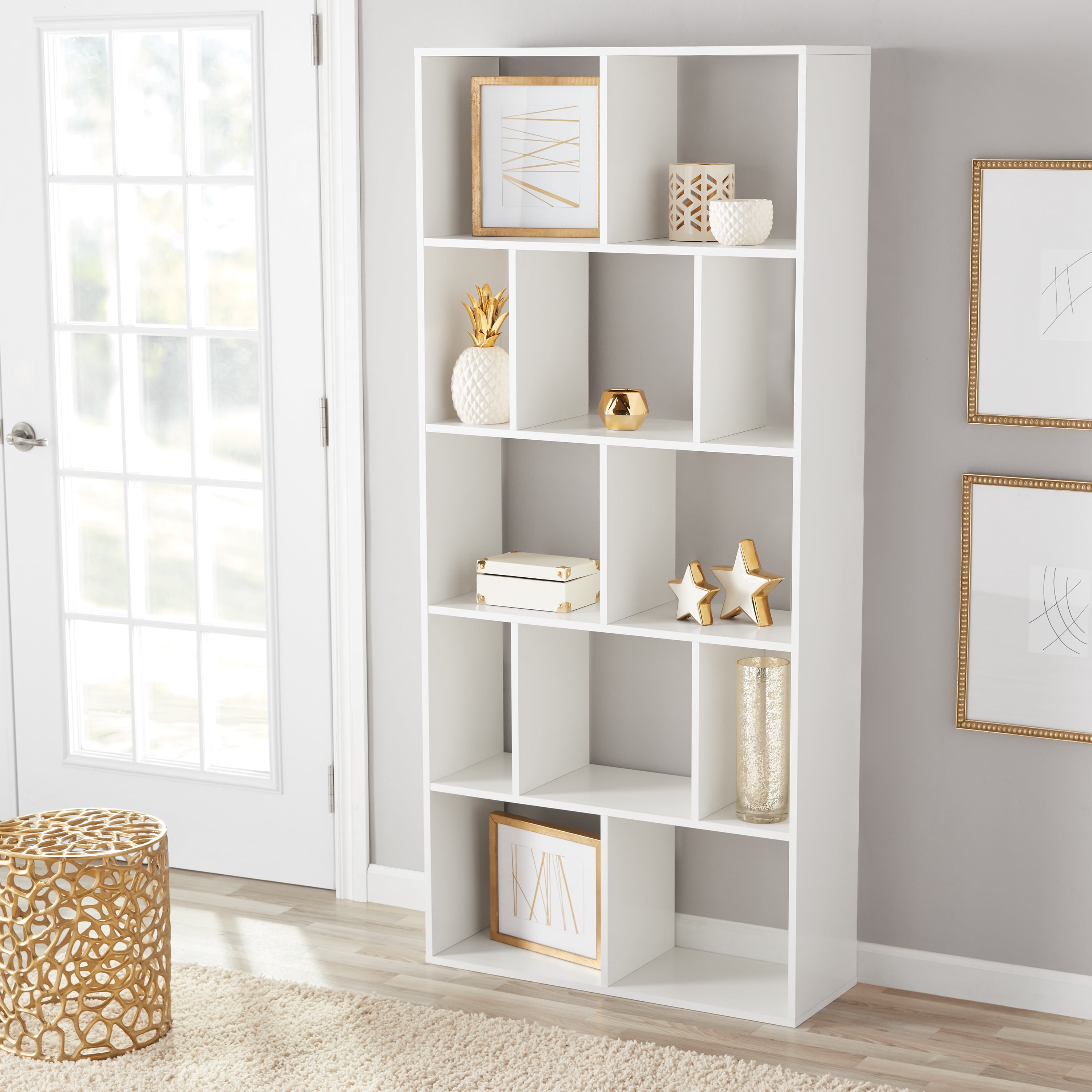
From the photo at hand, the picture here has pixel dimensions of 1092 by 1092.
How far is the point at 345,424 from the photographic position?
11.6ft

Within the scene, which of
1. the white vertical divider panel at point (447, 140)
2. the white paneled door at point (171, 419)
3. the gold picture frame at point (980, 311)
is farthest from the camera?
the white paneled door at point (171, 419)

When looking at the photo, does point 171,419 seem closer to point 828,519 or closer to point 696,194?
point 696,194

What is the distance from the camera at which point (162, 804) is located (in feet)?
12.6

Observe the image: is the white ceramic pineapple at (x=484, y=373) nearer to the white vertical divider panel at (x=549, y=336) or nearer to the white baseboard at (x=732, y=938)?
the white vertical divider panel at (x=549, y=336)

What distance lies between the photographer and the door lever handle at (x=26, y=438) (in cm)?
382

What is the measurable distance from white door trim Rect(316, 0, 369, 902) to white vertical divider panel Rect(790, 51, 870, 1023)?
3.61 ft

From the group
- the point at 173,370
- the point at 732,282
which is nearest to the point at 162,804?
the point at 173,370

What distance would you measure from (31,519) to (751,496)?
181 cm

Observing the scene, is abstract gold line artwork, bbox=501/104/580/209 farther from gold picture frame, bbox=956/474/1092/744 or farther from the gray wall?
gold picture frame, bbox=956/474/1092/744

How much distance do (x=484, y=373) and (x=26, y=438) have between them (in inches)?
52.4

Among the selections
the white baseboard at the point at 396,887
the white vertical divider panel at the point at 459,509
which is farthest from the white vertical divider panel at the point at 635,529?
the white baseboard at the point at 396,887

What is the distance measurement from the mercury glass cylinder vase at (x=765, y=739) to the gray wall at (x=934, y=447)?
22 centimetres

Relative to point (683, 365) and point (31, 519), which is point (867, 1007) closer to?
point (683, 365)

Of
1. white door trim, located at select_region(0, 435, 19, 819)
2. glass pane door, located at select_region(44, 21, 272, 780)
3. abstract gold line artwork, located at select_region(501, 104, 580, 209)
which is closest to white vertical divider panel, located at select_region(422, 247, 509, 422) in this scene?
abstract gold line artwork, located at select_region(501, 104, 580, 209)
